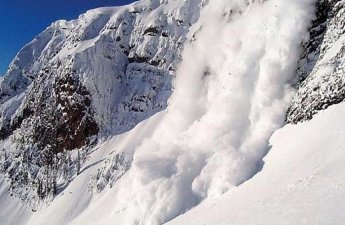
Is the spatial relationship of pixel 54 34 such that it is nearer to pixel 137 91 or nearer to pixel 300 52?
pixel 137 91

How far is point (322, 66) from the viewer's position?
3700cm

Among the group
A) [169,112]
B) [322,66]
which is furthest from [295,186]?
[169,112]

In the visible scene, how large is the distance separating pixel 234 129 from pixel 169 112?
27.6m

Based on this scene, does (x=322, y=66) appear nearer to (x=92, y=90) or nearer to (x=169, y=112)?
(x=169, y=112)

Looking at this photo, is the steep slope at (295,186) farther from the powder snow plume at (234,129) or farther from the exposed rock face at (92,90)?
the exposed rock face at (92,90)

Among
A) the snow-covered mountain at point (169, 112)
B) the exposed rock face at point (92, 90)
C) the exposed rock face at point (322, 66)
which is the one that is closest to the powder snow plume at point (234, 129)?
the snow-covered mountain at point (169, 112)

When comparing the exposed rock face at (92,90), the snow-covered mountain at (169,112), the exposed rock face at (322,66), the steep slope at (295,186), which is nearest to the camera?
the steep slope at (295,186)

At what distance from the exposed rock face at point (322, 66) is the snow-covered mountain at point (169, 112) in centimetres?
11

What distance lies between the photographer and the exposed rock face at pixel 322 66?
34375 millimetres

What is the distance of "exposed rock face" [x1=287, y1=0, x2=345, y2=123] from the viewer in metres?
34.4

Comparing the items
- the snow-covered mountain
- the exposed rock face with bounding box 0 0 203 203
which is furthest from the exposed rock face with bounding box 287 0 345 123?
the exposed rock face with bounding box 0 0 203 203

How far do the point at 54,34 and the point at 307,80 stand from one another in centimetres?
9571

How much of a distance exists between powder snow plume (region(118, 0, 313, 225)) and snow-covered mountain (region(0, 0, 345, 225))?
124 millimetres

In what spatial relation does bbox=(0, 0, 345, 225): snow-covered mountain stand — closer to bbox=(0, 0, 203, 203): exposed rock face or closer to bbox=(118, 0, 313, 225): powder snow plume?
bbox=(118, 0, 313, 225): powder snow plume
